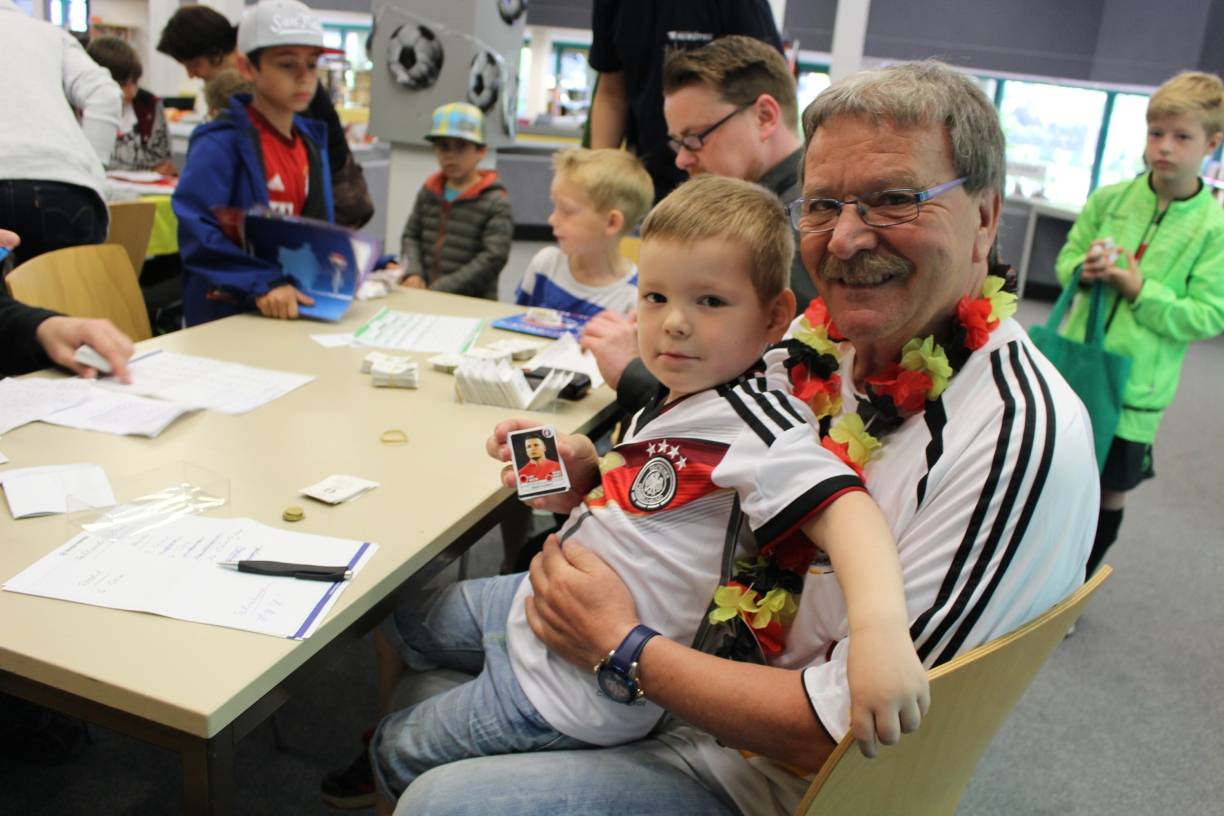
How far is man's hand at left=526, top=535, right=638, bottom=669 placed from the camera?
1.18m

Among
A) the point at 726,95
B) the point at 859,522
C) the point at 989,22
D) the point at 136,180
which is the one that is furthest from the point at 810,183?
the point at 989,22

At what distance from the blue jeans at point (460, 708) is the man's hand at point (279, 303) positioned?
1216mm

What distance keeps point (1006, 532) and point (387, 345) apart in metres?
1.68

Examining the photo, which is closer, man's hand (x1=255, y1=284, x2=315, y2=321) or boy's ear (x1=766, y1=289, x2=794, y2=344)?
boy's ear (x1=766, y1=289, x2=794, y2=344)

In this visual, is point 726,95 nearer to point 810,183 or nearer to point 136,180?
point 810,183

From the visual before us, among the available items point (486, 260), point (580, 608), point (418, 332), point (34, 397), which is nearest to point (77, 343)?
point (34, 397)

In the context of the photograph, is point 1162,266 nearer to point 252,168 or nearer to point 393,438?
point 393,438

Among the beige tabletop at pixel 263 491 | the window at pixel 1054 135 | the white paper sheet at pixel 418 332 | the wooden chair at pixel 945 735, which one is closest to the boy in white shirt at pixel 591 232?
the white paper sheet at pixel 418 332

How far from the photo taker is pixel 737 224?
1.32m

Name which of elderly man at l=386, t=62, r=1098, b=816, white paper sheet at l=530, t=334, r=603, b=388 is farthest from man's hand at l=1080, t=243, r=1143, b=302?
elderly man at l=386, t=62, r=1098, b=816

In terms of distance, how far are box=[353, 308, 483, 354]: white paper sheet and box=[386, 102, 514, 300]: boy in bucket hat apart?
1.02 meters

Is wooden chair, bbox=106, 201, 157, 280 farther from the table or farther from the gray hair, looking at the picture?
the gray hair

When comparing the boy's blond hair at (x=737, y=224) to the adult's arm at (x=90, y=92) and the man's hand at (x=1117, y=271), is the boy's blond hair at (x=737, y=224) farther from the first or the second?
the adult's arm at (x=90, y=92)

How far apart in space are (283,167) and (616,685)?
2.14 meters
